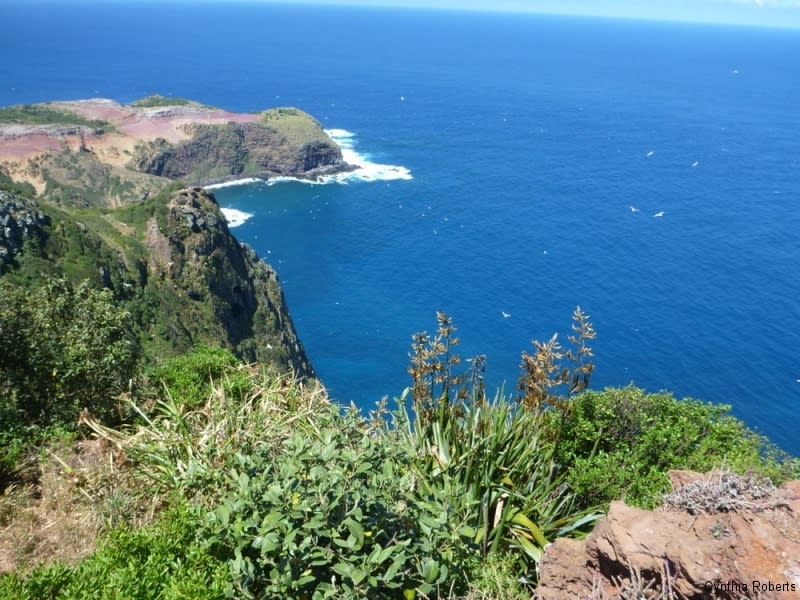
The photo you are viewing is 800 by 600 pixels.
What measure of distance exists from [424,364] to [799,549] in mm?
5209

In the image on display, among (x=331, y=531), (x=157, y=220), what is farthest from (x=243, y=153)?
(x=331, y=531)

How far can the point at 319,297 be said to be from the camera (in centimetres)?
6788

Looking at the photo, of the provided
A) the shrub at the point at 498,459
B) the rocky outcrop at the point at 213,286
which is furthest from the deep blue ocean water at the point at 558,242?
the shrub at the point at 498,459

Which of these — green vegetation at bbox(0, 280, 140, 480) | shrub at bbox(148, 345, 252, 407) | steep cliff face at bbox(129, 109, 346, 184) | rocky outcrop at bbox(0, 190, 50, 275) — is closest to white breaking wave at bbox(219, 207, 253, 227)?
steep cliff face at bbox(129, 109, 346, 184)

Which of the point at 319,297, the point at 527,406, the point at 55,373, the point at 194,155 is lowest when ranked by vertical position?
the point at 319,297

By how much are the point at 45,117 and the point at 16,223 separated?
287ft

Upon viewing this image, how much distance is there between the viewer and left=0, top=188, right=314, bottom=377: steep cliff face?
40312 millimetres

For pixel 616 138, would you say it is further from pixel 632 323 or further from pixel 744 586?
pixel 744 586

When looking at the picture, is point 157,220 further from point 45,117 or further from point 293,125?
point 45,117

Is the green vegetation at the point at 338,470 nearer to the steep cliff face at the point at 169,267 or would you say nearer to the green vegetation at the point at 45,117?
the steep cliff face at the point at 169,267

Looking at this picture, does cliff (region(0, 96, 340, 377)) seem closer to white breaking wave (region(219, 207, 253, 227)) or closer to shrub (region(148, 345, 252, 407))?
white breaking wave (region(219, 207, 253, 227))

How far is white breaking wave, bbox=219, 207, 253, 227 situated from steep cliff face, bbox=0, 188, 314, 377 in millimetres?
25382

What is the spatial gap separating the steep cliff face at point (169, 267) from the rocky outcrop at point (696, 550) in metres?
34.6

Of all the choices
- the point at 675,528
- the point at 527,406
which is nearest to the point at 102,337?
the point at 527,406
